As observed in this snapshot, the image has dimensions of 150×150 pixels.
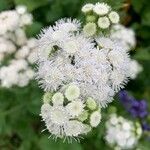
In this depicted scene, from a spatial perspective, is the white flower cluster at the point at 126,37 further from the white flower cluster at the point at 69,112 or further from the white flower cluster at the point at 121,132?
the white flower cluster at the point at 69,112

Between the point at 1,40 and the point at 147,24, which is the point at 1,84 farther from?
the point at 147,24

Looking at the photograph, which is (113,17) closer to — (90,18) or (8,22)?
(90,18)

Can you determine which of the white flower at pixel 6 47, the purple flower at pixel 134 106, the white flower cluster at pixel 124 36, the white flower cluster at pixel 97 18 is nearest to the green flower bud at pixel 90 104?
the white flower cluster at pixel 97 18

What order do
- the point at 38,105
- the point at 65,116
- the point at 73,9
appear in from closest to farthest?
1. the point at 65,116
2. the point at 38,105
3. the point at 73,9

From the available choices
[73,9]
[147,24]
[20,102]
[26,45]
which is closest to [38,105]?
[20,102]

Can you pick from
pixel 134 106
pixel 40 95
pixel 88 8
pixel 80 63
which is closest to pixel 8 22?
pixel 40 95

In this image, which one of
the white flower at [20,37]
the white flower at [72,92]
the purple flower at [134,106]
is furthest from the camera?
the purple flower at [134,106]
